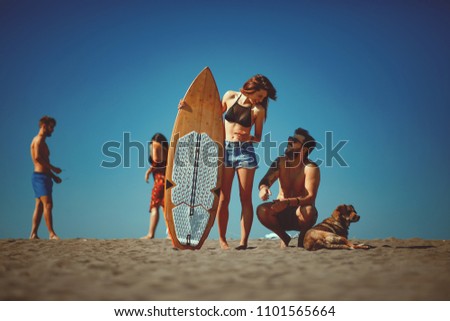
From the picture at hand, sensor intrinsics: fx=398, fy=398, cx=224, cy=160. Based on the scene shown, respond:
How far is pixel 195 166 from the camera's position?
4.61 metres

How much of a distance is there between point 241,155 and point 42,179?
10.8 ft

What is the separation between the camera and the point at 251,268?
2.79 meters

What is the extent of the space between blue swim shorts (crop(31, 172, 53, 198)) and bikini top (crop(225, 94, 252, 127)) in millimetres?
3160

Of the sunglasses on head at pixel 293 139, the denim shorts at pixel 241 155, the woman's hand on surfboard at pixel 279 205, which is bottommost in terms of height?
the woman's hand on surfboard at pixel 279 205

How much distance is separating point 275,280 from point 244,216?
1.89 m

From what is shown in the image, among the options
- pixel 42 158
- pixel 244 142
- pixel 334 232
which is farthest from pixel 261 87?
pixel 42 158

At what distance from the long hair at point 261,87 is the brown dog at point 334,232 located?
54.6 inches

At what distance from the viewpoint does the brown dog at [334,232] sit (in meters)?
4.03

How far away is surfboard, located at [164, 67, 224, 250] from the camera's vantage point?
4.45 metres

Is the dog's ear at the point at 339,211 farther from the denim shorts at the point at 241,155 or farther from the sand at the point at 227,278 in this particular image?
the denim shorts at the point at 241,155

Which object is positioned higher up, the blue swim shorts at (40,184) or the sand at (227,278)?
the blue swim shorts at (40,184)

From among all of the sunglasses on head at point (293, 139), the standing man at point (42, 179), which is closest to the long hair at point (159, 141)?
the standing man at point (42, 179)

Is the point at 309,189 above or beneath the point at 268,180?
beneath

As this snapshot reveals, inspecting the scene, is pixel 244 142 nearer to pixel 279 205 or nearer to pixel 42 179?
pixel 279 205
